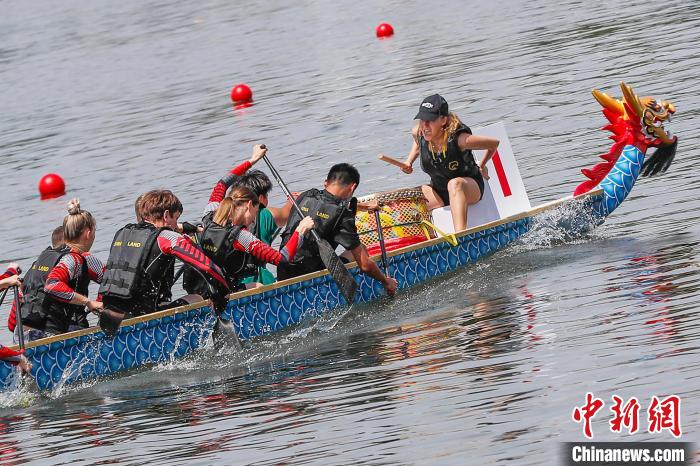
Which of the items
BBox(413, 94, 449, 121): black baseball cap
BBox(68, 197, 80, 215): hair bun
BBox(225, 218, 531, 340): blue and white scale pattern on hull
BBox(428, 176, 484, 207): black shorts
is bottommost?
BBox(225, 218, 531, 340): blue and white scale pattern on hull

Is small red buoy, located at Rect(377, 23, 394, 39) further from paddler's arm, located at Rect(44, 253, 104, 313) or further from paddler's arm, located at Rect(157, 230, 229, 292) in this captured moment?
paddler's arm, located at Rect(44, 253, 104, 313)

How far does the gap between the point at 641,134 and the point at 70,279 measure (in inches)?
293

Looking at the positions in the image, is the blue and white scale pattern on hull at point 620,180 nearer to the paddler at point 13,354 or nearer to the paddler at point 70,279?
the paddler at point 70,279

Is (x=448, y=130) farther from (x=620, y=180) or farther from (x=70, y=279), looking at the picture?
(x=70, y=279)

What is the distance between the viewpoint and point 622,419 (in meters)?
7.97

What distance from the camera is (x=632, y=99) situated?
15.1 m

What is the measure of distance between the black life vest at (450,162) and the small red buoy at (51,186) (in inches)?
407

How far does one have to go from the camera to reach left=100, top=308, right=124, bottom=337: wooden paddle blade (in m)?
10.9

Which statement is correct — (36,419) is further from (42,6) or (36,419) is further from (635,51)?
(42,6)

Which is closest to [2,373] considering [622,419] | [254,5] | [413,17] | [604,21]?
[622,419]

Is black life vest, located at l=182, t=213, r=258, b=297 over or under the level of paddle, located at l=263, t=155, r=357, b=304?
over

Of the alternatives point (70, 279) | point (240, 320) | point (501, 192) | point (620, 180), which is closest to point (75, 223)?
point (70, 279)

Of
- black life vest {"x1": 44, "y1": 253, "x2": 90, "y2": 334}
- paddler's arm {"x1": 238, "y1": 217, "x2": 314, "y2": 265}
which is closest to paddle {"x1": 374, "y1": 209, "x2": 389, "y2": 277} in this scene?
paddler's arm {"x1": 238, "y1": 217, "x2": 314, "y2": 265}

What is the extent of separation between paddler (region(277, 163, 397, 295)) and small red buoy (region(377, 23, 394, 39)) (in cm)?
2397
